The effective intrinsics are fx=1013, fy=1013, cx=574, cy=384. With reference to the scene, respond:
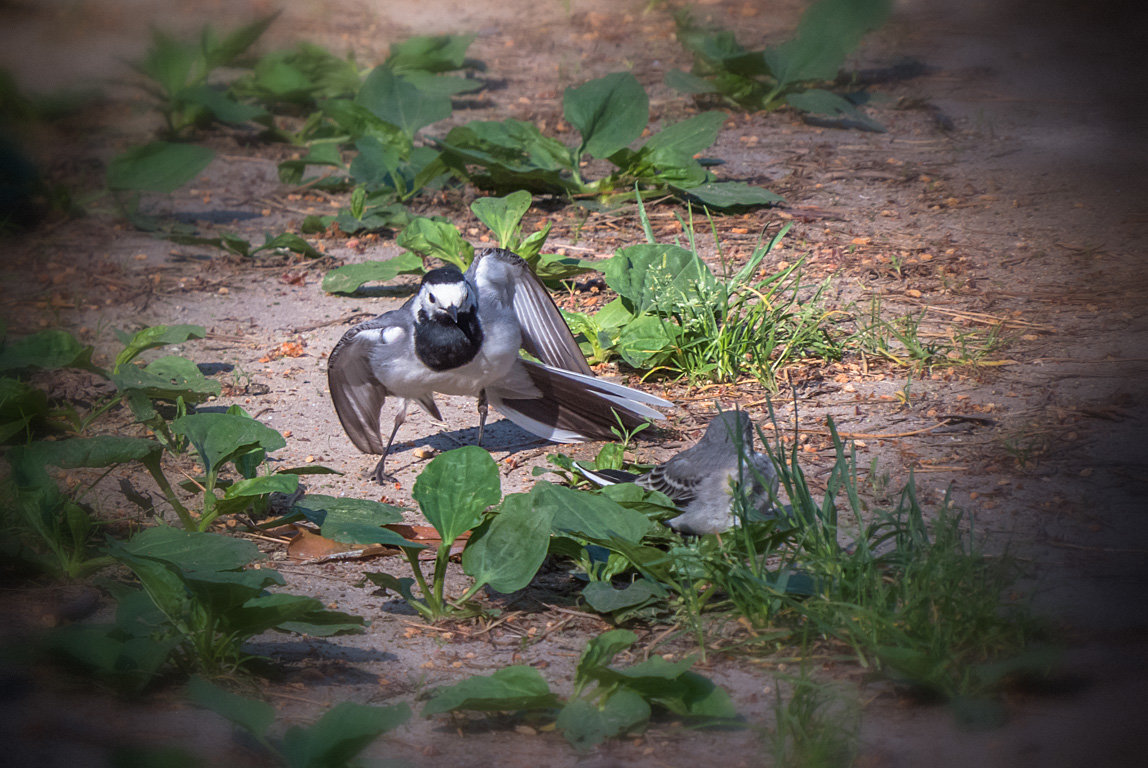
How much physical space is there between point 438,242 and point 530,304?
2.79ft

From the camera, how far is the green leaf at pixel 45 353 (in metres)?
3.84

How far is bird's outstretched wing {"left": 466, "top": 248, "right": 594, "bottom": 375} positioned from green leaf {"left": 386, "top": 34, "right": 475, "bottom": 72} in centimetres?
388

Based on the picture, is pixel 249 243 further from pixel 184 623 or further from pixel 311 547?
pixel 184 623

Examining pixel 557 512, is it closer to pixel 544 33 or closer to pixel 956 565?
pixel 956 565

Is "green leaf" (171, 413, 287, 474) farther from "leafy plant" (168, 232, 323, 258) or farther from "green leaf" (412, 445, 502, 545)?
"leafy plant" (168, 232, 323, 258)

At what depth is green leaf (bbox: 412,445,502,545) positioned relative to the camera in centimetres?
261

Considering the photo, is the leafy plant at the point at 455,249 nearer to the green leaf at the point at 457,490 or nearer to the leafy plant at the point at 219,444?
the leafy plant at the point at 219,444

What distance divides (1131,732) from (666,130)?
4141mm

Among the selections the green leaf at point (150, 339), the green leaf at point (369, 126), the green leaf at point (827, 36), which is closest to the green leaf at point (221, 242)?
the green leaf at point (369, 126)

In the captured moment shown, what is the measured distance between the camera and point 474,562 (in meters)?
2.57

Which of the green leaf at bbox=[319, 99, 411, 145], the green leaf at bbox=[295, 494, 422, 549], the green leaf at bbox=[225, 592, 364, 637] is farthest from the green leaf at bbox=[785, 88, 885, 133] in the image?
the green leaf at bbox=[225, 592, 364, 637]

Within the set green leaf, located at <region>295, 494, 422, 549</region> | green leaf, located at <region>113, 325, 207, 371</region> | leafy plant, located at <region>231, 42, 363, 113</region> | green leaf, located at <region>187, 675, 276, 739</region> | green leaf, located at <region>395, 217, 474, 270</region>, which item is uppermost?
leafy plant, located at <region>231, 42, 363, 113</region>

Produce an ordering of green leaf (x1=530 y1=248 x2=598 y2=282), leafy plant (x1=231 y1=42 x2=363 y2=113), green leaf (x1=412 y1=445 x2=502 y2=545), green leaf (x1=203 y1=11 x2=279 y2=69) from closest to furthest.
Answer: green leaf (x1=412 y1=445 x2=502 y2=545), green leaf (x1=530 y1=248 x2=598 y2=282), green leaf (x1=203 y1=11 x2=279 y2=69), leafy plant (x1=231 y1=42 x2=363 y2=113)

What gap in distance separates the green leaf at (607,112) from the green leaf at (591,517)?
9.94ft
